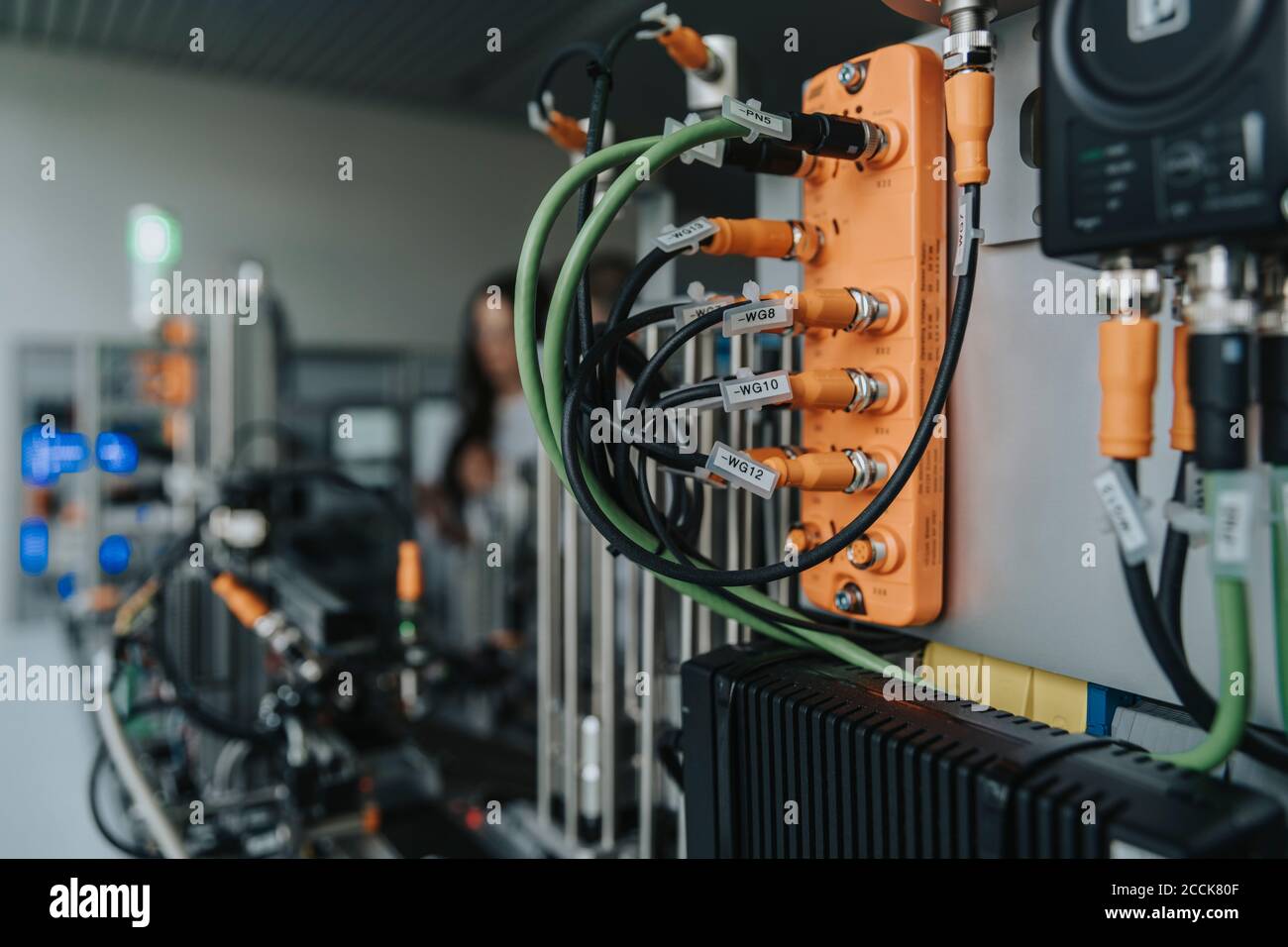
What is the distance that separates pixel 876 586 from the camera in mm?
659

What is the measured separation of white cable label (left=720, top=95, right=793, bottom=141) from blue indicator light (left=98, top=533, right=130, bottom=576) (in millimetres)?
2961

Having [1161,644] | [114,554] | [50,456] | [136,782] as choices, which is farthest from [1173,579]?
[50,456]

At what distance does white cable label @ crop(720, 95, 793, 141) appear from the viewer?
0.56 meters

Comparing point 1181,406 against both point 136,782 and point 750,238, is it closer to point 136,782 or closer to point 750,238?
point 750,238

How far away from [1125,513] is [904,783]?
0.62ft

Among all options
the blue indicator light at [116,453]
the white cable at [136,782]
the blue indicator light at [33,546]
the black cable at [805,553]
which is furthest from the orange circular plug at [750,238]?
the blue indicator light at [33,546]

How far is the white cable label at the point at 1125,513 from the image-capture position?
0.44 metres

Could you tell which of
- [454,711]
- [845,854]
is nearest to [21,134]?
[454,711]

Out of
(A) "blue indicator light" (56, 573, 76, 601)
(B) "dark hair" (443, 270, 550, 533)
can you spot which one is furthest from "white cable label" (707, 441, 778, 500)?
(A) "blue indicator light" (56, 573, 76, 601)

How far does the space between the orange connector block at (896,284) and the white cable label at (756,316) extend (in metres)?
0.03

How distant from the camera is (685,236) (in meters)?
0.59

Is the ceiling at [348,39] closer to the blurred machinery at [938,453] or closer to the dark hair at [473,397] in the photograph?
the dark hair at [473,397]
